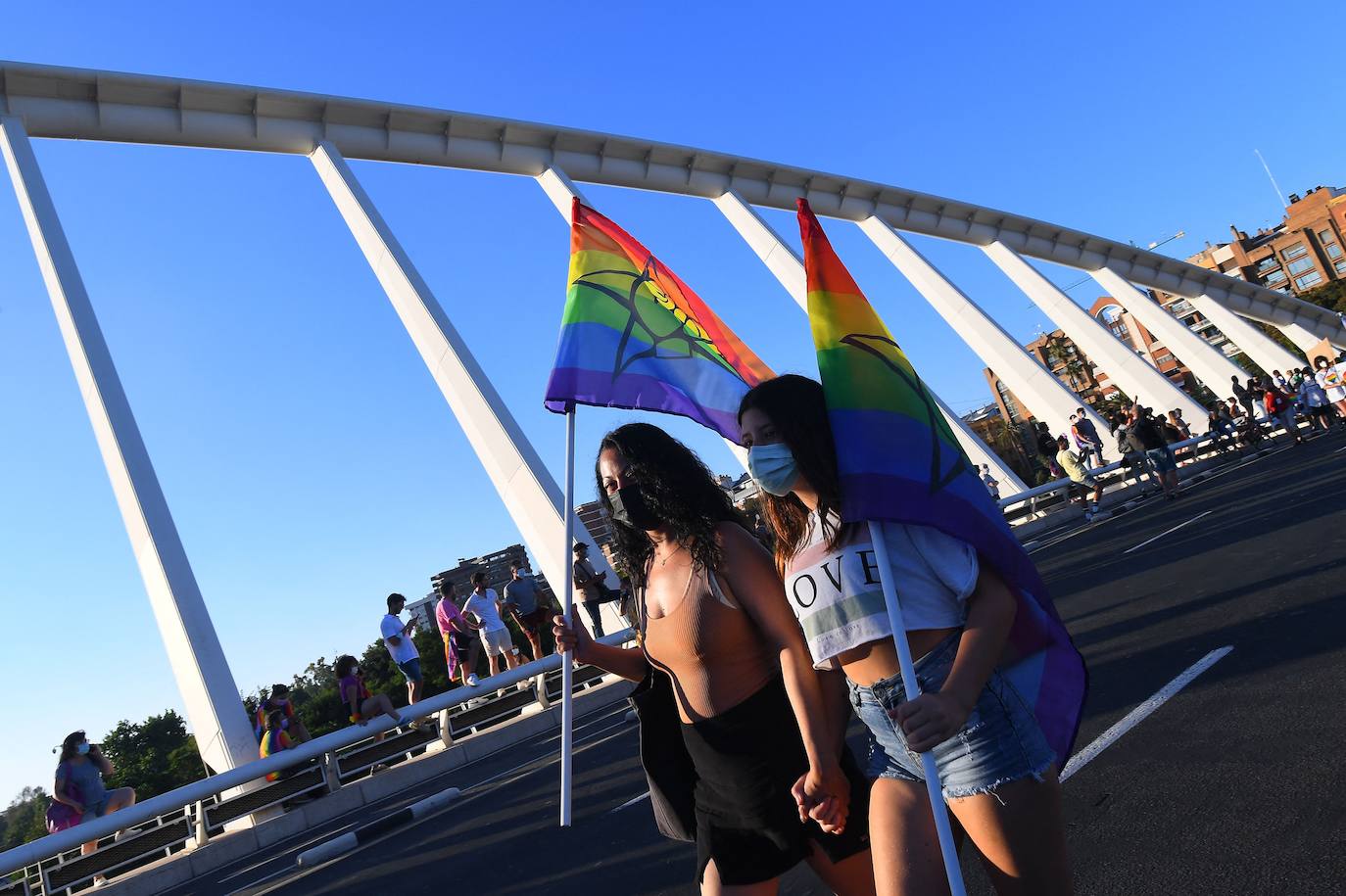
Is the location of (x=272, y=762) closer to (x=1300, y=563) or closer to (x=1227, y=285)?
(x=1300, y=563)

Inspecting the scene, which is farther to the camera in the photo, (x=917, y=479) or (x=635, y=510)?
(x=635, y=510)

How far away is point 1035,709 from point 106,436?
1255 cm

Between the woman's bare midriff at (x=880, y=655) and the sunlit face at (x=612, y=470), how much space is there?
86 cm

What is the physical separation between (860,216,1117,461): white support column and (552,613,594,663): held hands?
22.4 meters

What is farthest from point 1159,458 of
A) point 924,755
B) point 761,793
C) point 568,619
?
point 924,755

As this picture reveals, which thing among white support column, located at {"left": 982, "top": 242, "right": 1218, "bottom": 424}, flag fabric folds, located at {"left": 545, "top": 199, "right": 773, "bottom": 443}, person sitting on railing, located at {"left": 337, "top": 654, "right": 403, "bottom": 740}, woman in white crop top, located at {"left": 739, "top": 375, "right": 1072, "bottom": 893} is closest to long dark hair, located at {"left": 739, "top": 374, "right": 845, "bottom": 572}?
woman in white crop top, located at {"left": 739, "top": 375, "right": 1072, "bottom": 893}

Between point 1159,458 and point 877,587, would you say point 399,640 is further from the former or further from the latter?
point 1159,458

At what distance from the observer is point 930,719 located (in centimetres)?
167

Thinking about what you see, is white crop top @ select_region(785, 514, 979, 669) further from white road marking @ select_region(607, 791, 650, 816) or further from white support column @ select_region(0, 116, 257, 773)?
white support column @ select_region(0, 116, 257, 773)

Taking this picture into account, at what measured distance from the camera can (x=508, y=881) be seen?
4465 millimetres

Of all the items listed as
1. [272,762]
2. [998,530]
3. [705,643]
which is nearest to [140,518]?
[272,762]

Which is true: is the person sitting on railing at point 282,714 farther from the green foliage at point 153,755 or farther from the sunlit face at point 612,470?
the green foliage at point 153,755

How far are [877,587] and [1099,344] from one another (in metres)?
29.7

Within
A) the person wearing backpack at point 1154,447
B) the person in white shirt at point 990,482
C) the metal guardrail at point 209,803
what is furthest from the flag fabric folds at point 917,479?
the person in white shirt at point 990,482
